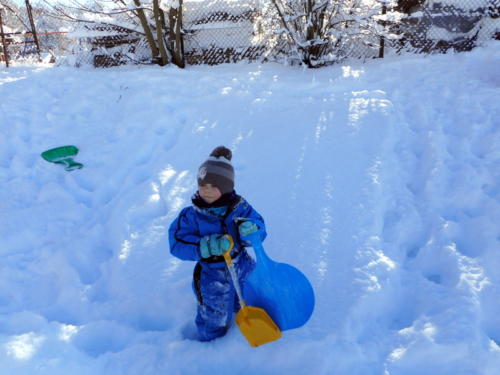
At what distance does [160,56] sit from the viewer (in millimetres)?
7125

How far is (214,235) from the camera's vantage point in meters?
1.85

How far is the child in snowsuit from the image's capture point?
1853mm

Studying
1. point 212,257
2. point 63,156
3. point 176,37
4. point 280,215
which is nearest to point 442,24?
point 176,37

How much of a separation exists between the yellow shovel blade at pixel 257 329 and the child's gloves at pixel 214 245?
38 centimetres

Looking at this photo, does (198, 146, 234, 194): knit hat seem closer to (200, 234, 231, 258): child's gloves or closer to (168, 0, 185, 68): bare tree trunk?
(200, 234, 231, 258): child's gloves

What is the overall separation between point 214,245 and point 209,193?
0.79ft

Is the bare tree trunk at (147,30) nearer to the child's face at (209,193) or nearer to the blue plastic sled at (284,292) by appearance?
the child's face at (209,193)

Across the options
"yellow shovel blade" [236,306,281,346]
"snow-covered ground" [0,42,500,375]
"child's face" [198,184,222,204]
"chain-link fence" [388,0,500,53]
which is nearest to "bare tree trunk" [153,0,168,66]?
"snow-covered ground" [0,42,500,375]

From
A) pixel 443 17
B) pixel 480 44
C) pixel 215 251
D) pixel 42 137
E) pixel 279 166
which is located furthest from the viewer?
pixel 443 17

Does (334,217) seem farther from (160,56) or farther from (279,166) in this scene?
(160,56)

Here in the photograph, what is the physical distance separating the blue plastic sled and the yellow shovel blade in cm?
4

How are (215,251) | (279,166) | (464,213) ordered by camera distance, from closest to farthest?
(215,251), (464,213), (279,166)

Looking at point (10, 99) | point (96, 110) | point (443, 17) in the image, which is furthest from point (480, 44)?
point (10, 99)

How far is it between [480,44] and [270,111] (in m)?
4.15
